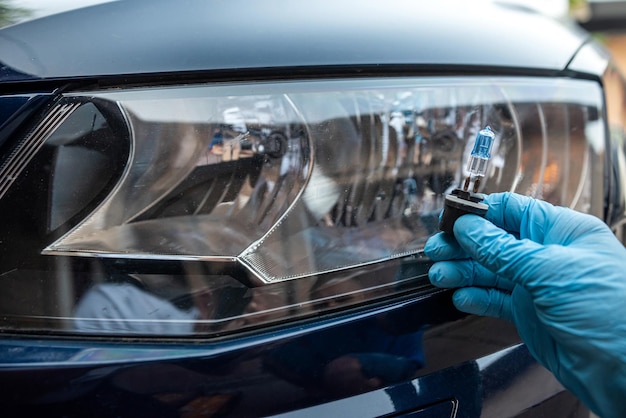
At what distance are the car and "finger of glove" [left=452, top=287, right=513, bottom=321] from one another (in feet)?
0.10

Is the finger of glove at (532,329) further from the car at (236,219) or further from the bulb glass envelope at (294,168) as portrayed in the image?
the bulb glass envelope at (294,168)

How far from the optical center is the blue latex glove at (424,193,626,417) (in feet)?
3.55

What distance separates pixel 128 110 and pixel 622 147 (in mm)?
1556

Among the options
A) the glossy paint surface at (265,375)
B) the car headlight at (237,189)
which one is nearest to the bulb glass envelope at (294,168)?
the car headlight at (237,189)

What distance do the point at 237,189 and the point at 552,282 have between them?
627 mm

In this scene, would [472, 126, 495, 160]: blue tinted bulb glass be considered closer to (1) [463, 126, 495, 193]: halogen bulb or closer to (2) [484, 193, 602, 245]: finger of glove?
(1) [463, 126, 495, 193]: halogen bulb

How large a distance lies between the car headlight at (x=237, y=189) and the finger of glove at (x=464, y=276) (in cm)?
5

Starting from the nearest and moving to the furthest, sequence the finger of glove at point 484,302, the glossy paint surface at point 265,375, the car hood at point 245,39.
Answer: the glossy paint surface at point 265,375
the car hood at point 245,39
the finger of glove at point 484,302

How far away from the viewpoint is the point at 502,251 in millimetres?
1109

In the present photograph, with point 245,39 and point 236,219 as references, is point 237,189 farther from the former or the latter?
point 245,39

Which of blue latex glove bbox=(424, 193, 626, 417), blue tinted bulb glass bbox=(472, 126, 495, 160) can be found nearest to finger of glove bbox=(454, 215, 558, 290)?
blue latex glove bbox=(424, 193, 626, 417)

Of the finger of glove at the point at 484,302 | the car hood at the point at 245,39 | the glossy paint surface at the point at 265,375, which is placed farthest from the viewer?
the finger of glove at the point at 484,302

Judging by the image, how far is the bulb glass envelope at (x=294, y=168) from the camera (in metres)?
1.06

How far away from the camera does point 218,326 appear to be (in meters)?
1.02
